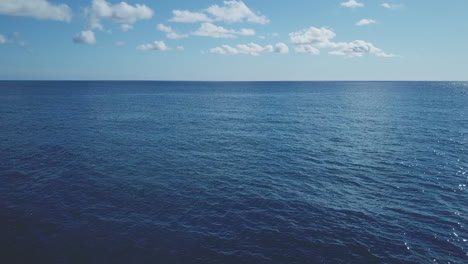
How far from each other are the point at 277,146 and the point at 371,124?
1626 inches

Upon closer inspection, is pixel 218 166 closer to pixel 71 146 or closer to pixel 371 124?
pixel 71 146

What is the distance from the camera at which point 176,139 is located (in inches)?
2857

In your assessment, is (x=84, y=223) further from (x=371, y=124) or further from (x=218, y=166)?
(x=371, y=124)

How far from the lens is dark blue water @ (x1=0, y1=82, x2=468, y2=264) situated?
1161 inches

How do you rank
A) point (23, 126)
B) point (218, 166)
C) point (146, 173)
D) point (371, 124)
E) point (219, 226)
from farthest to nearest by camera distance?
point (371, 124) → point (23, 126) → point (218, 166) → point (146, 173) → point (219, 226)

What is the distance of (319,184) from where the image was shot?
4528 cm

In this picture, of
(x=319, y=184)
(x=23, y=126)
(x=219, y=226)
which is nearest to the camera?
(x=219, y=226)

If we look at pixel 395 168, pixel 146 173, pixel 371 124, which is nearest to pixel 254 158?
pixel 146 173

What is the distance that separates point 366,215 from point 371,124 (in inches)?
2486

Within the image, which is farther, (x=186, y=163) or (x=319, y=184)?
(x=186, y=163)

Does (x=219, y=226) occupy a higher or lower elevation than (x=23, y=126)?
lower

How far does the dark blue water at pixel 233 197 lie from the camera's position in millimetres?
29484

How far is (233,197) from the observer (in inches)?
1615

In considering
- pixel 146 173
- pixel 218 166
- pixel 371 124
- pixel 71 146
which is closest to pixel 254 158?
pixel 218 166
